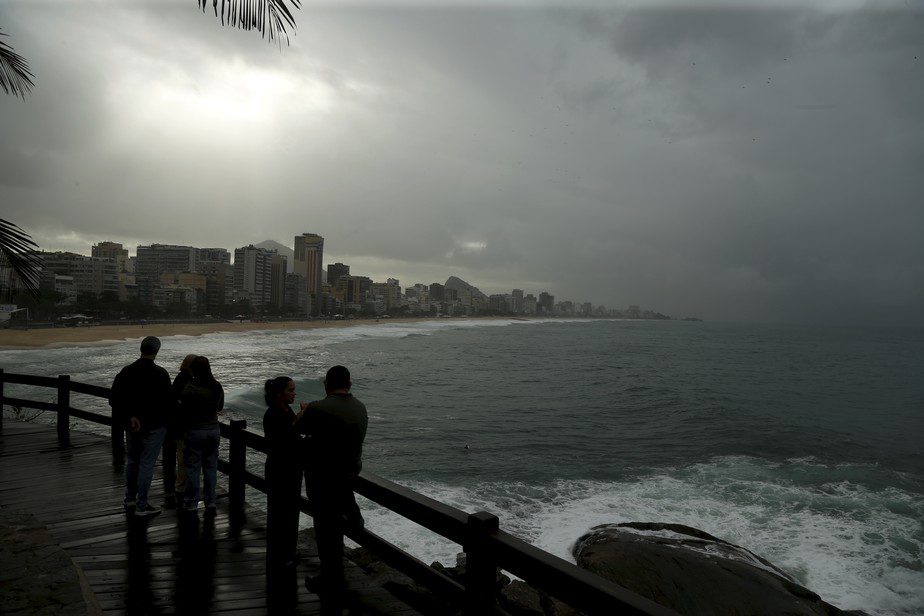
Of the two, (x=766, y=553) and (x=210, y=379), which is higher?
(x=210, y=379)

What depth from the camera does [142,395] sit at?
5.06 metres

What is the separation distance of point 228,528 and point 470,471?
9.09m

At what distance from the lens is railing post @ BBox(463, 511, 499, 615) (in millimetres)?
2824

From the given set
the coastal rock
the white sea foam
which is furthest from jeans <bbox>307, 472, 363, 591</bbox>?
the coastal rock

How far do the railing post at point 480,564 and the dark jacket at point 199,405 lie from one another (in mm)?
3248

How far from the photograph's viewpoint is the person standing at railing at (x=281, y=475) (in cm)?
379

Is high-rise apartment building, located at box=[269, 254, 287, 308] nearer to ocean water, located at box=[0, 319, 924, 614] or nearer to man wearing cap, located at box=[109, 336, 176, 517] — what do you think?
ocean water, located at box=[0, 319, 924, 614]

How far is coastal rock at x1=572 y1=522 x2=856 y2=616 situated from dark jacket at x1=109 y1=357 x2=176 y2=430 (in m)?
6.61

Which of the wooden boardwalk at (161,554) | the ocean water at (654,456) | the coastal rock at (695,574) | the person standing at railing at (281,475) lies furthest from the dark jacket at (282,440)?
the coastal rock at (695,574)

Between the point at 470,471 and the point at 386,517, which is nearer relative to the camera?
the point at 386,517

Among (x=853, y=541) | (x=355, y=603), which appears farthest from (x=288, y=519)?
(x=853, y=541)

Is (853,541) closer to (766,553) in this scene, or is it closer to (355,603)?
(766,553)

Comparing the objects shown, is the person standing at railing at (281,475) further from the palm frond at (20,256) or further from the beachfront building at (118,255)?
the beachfront building at (118,255)

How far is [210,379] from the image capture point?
5.12 metres
